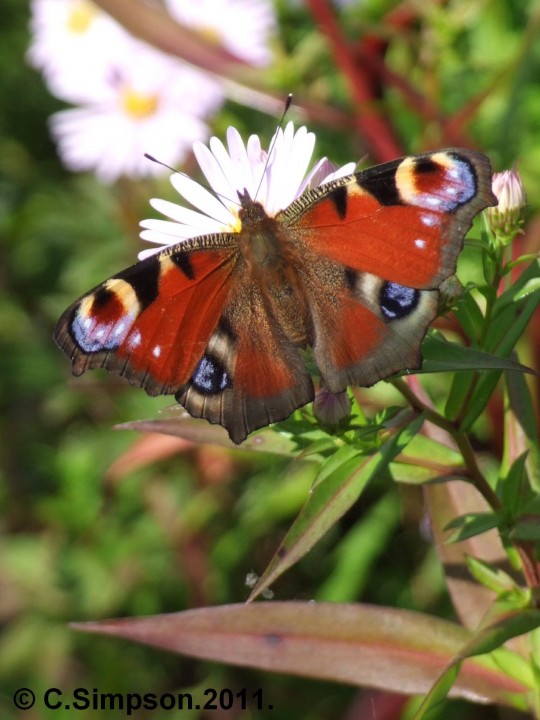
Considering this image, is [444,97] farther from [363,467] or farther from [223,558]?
[363,467]

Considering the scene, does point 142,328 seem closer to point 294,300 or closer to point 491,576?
point 294,300

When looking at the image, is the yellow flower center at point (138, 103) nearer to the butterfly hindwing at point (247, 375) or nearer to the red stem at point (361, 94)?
the red stem at point (361, 94)

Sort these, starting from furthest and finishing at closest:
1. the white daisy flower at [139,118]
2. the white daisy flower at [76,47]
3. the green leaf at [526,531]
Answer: the white daisy flower at [76,47] < the white daisy flower at [139,118] < the green leaf at [526,531]

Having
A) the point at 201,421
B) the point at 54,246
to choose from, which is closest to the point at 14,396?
the point at 54,246

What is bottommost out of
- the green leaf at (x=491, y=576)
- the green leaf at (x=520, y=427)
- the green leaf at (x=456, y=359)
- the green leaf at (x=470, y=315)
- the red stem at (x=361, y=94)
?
the green leaf at (x=491, y=576)

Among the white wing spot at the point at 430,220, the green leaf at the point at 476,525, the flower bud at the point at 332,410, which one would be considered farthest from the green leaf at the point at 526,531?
the white wing spot at the point at 430,220

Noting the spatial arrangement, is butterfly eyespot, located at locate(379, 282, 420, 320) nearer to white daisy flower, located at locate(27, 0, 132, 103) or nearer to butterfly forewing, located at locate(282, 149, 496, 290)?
butterfly forewing, located at locate(282, 149, 496, 290)

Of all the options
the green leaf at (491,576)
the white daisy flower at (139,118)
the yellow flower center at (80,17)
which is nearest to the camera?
the green leaf at (491,576)

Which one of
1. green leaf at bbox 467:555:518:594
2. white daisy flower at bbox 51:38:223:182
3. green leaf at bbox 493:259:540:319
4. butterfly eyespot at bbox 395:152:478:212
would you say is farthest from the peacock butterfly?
white daisy flower at bbox 51:38:223:182

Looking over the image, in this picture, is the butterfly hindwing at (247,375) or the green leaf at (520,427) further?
the green leaf at (520,427)
